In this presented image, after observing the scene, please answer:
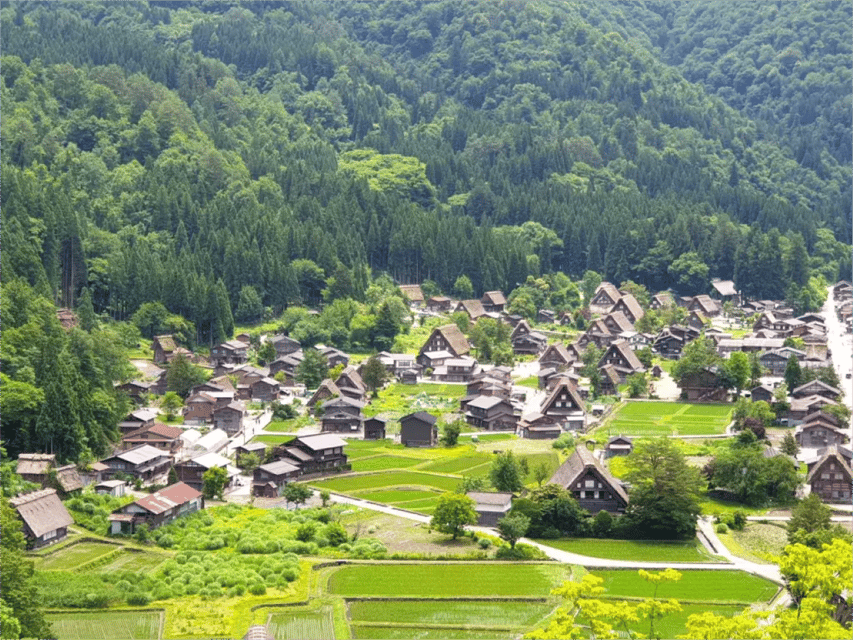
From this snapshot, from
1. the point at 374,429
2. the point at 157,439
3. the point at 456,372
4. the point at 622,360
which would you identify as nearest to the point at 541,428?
the point at 374,429

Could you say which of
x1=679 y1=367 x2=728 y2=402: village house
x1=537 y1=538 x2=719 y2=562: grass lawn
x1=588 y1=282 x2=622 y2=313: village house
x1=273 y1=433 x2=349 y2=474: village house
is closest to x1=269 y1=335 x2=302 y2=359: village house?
x1=679 y1=367 x2=728 y2=402: village house

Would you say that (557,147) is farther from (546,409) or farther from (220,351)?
(546,409)

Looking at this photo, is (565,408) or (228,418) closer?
(228,418)

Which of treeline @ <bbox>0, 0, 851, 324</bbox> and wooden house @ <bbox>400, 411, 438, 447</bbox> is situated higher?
treeline @ <bbox>0, 0, 851, 324</bbox>

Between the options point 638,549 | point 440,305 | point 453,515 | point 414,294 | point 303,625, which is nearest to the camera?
point 303,625

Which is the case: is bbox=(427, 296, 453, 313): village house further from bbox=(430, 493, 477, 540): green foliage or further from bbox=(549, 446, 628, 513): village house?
bbox=(430, 493, 477, 540): green foliage

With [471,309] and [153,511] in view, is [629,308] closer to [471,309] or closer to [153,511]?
[471,309]
